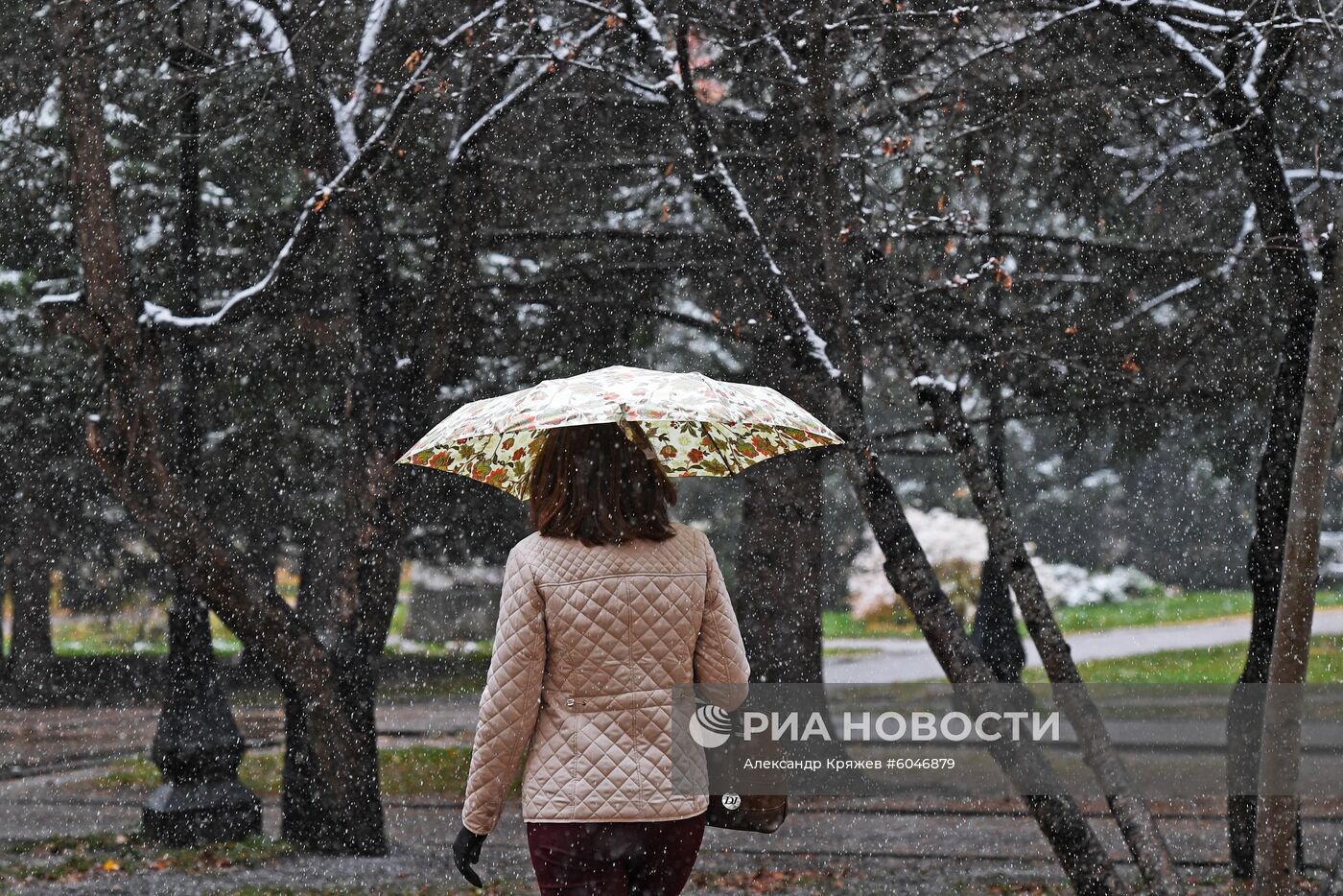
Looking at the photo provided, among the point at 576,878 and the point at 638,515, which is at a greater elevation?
the point at 638,515

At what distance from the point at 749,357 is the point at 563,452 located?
9.81m

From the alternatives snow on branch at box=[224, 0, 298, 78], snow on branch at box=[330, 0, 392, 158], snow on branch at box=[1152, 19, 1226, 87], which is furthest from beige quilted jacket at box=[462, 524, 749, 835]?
snow on branch at box=[224, 0, 298, 78]

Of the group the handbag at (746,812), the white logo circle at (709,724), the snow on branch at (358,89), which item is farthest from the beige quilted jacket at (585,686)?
the snow on branch at (358,89)

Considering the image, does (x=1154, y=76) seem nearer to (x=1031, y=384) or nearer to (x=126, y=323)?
(x=1031, y=384)

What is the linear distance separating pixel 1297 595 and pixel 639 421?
10.4 ft

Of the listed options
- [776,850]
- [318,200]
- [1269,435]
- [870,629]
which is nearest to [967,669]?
[1269,435]

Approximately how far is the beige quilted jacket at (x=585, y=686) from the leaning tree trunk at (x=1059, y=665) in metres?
2.93

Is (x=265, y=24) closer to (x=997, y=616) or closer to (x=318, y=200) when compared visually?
(x=318, y=200)

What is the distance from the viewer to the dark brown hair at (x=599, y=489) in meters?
3.38

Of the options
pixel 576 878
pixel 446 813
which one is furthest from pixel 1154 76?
pixel 446 813

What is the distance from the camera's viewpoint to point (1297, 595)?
5371 mm

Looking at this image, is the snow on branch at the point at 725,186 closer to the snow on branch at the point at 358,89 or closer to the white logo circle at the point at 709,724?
the snow on branch at the point at 358,89

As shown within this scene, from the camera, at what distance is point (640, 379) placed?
3918mm

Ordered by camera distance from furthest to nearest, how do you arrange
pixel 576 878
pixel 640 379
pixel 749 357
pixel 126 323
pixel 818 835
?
pixel 749 357 < pixel 818 835 < pixel 126 323 < pixel 640 379 < pixel 576 878
